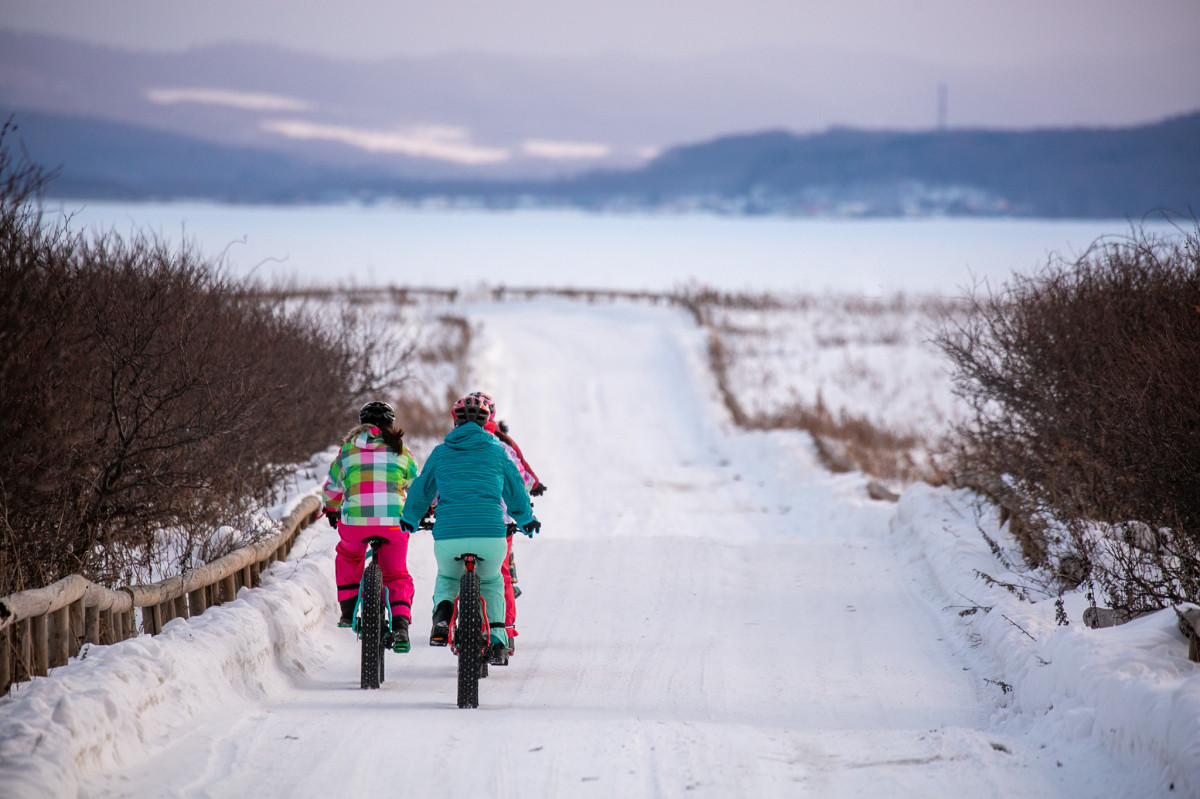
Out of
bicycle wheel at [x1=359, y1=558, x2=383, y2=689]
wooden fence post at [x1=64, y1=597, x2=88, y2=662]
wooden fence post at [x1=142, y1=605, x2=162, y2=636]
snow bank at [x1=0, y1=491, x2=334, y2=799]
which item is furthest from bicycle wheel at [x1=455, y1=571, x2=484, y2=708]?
wooden fence post at [x1=64, y1=597, x2=88, y2=662]

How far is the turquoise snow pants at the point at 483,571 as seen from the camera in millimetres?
7113

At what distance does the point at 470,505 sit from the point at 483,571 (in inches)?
19.5

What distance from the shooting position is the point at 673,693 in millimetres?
7504

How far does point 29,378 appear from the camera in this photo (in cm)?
649

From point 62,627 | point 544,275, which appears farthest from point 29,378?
point 544,275

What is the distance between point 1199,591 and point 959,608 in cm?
250

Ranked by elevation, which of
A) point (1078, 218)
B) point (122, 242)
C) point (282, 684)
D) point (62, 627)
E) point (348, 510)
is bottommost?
point (282, 684)

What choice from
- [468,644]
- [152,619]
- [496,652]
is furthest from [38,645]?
[496,652]

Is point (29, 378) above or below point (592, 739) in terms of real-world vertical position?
above

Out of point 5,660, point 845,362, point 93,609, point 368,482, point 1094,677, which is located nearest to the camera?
point 5,660

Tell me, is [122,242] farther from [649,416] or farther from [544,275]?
[544,275]

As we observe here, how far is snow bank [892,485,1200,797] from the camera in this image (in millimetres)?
5195

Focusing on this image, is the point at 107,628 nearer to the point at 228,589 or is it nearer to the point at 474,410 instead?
the point at 228,589

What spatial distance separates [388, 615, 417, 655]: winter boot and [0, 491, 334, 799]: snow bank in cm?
84
